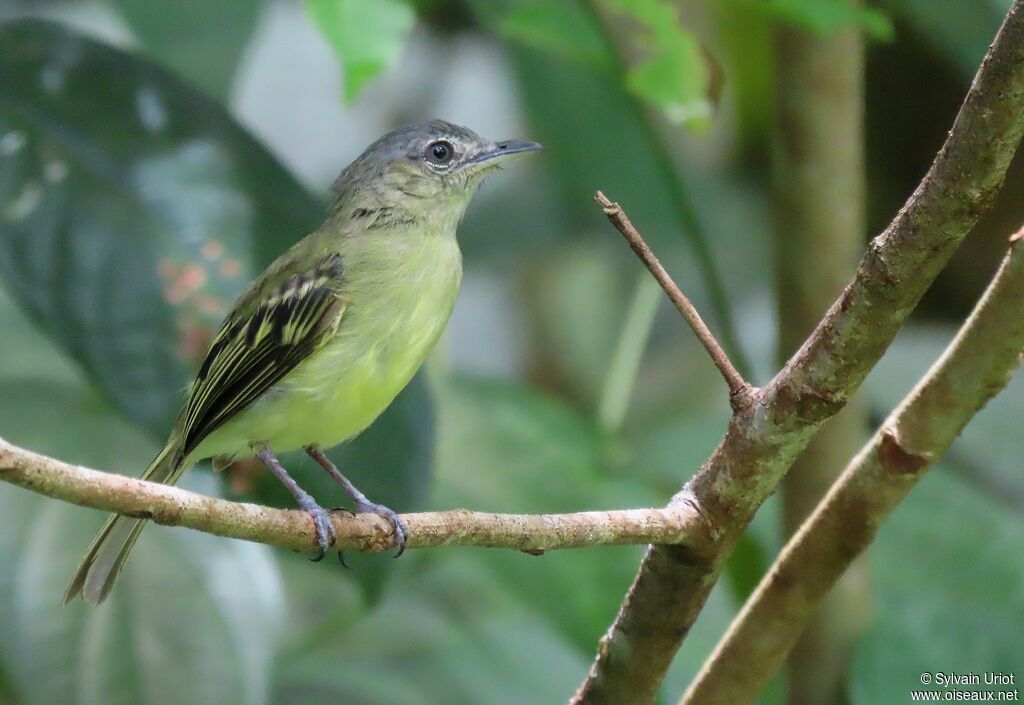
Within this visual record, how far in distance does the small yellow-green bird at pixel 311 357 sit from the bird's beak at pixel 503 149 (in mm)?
342

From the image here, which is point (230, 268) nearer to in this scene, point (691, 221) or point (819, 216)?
point (691, 221)

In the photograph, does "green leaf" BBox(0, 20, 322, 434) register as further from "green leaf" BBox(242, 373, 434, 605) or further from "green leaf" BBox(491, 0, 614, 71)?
"green leaf" BBox(491, 0, 614, 71)

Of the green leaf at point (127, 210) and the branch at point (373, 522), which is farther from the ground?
the branch at point (373, 522)

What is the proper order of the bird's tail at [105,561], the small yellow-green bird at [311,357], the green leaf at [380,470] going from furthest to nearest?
the green leaf at [380,470]
the small yellow-green bird at [311,357]
the bird's tail at [105,561]

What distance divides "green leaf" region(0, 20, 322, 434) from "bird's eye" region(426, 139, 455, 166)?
37 cm

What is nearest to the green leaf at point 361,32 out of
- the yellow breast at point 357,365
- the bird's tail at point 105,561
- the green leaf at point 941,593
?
the yellow breast at point 357,365

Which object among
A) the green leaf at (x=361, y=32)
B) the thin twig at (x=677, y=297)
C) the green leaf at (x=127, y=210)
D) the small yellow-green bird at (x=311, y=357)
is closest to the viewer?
the thin twig at (x=677, y=297)

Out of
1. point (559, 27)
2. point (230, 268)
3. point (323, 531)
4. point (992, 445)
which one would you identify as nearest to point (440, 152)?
point (559, 27)

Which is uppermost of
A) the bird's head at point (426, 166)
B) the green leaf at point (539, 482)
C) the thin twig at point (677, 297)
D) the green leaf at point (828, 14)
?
the green leaf at point (828, 14)

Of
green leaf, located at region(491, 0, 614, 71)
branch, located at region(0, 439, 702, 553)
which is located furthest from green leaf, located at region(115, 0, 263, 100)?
branch, located at region(0, 439, 702, 553)

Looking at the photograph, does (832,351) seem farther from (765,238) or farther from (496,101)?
(496,101)

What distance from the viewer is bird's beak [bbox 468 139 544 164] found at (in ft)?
10.1

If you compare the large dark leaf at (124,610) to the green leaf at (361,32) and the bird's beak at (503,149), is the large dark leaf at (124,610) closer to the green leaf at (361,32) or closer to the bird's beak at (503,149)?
the bird's beak at (503,149)

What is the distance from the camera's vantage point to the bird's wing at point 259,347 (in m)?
2.58
